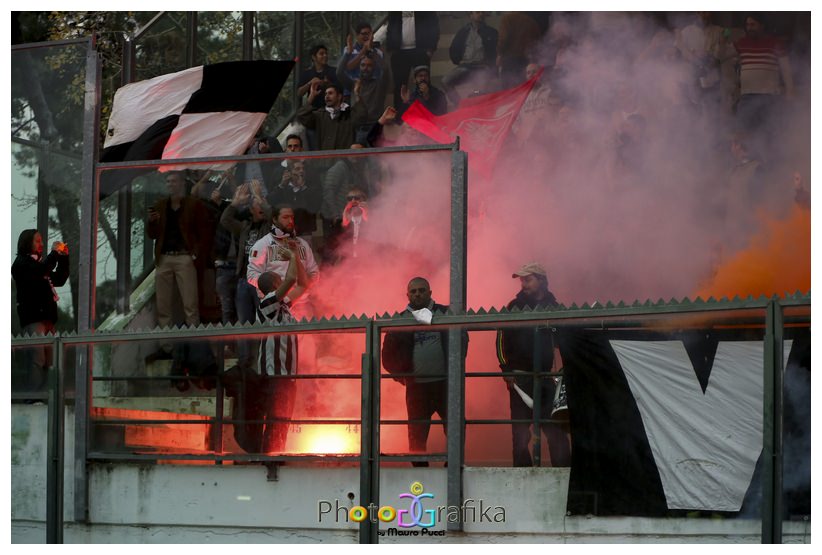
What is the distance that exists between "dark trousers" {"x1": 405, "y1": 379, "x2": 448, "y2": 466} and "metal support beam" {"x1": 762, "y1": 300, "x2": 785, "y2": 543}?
11.1ft

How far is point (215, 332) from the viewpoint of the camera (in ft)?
29.5

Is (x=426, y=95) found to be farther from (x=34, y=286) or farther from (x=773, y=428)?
(x=773, y=428)

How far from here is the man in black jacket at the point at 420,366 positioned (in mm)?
10539

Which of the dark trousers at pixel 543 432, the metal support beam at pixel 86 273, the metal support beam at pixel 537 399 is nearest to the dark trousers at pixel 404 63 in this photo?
the metal support beam at pixel 86 273

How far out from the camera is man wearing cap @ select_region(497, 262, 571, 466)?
33.0 feet

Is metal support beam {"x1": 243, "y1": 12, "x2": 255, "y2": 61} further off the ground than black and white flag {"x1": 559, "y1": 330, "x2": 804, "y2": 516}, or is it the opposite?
metal support beam {"x1": 243, "y1": 12, "x2": 255, "y2": 61}

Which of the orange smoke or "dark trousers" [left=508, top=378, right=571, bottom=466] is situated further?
the orange smoke

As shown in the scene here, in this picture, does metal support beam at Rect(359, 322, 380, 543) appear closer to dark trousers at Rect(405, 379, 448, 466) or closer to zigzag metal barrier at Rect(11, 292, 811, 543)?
zigzag metal barrier at Rect(11, 292, 811, 543)

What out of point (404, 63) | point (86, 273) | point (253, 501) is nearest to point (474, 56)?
point (404, 63)

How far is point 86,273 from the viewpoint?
11758 millimetres

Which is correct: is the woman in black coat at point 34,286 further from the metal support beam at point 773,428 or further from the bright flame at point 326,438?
the metal support beam at point 773,428

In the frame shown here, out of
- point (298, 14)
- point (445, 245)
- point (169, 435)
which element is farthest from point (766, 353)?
point (298, 14)

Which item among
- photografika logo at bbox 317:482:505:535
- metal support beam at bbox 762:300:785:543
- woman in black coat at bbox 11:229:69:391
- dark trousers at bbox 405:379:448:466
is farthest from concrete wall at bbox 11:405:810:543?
metal support beam at bbox 762:300:785:543

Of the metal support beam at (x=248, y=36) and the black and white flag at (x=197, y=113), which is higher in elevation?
the metal support beam at (x=248, y=36)
